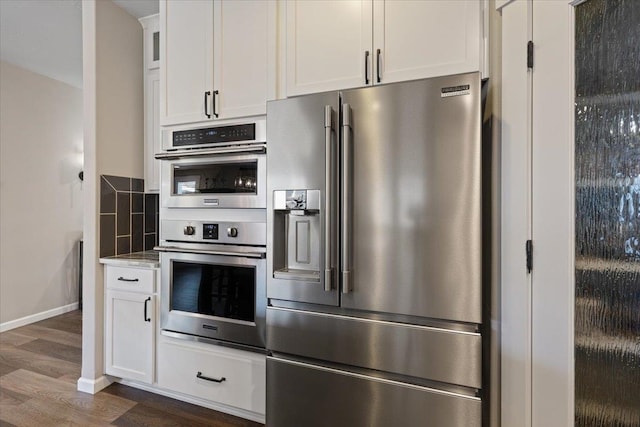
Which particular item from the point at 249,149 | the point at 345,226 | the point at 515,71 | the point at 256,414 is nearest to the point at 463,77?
the point at 515,71

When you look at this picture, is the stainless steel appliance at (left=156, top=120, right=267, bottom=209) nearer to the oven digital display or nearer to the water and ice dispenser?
the oven digital display

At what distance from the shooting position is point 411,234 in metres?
1.33

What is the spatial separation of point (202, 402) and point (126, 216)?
141 cm

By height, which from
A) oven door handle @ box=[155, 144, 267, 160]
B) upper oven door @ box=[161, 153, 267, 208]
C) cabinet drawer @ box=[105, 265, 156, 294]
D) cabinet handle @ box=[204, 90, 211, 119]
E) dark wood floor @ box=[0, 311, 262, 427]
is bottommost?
dark wood floor @ box=[0, 311, 262, 427]

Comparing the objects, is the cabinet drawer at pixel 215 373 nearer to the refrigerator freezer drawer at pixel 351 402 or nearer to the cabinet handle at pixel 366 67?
the refrigerator freezer drawer at pixel 351 402

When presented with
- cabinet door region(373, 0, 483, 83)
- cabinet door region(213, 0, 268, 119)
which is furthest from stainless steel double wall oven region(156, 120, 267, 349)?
cabinet door region(373, 0, 483, 83)

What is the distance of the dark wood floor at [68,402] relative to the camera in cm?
193

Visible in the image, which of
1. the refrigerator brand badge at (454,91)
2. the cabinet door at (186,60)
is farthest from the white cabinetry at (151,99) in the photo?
the refrigerator brand badge at (454,91)

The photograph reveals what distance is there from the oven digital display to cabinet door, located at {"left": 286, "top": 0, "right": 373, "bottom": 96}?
0.86 meters

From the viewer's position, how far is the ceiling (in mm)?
2455

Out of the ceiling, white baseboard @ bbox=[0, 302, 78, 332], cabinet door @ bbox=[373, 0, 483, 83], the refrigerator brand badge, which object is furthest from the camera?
white baseboard @ bbox=[0, 302, 78, 332]

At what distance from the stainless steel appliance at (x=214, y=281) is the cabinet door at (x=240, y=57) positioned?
66 cm

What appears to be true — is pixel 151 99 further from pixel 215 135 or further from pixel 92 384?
pixel 92 384

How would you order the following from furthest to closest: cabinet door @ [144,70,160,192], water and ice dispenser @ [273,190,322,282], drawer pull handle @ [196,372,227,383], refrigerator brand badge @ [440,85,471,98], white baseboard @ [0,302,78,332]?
white baseboard @ [0,302,78,332] → cabinet door @ [144,70,160,192] → drawer pull handle @ [196,372,227,383] → water and ice dispenser @ [273,190,322,282] → refrigerator brand badge @ [440,85,471,98]
